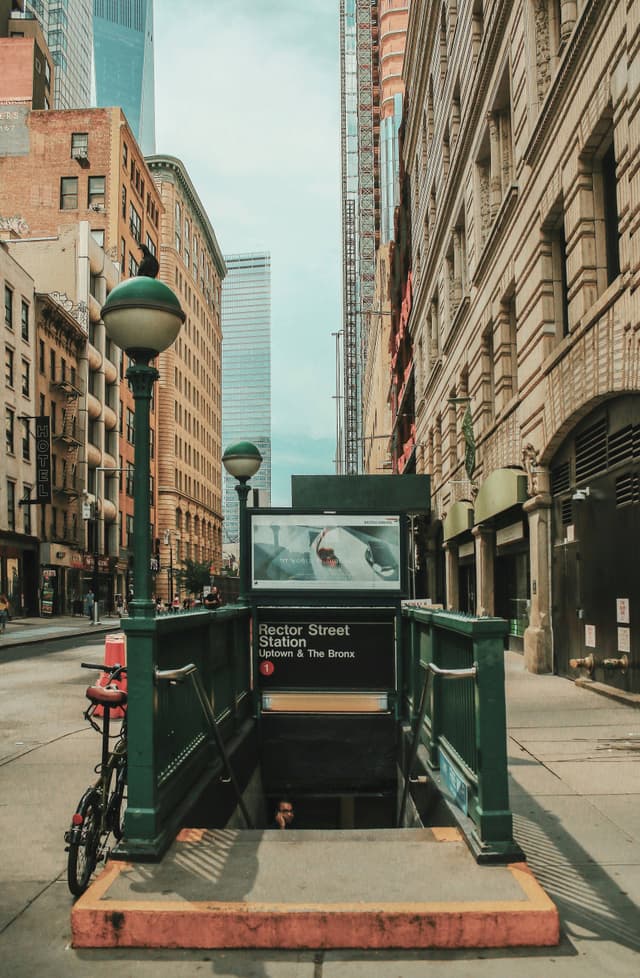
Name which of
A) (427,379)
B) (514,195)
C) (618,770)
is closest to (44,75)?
(427,379)

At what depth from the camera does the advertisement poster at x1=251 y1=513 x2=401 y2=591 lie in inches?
410

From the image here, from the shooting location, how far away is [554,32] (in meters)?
17.7

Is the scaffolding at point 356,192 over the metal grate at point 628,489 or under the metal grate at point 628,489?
over

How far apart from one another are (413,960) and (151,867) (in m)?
1.65

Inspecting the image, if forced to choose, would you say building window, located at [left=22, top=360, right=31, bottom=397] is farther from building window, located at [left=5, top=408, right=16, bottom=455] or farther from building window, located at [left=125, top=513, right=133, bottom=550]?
building window, located at [left=125, top=513, right=133, bottom=550]

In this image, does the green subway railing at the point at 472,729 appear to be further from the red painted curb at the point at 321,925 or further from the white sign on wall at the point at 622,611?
the white sign on wall at the point at 622,611

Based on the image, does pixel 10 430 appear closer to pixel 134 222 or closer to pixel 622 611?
pixel 134 222

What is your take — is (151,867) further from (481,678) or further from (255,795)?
(255,795)

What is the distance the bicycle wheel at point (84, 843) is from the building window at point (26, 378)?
48765 mm

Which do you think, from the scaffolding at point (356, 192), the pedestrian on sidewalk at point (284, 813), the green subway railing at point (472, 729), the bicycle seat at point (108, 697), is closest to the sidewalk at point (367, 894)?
the green subway railing at point (472, 729)

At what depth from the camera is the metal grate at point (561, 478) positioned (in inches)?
661

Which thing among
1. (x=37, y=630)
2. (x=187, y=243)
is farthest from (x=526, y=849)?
(x=187, y=243)

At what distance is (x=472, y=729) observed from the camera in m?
5.82

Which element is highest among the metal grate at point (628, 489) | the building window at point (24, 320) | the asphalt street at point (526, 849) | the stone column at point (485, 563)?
the building window at point (24, 320)
